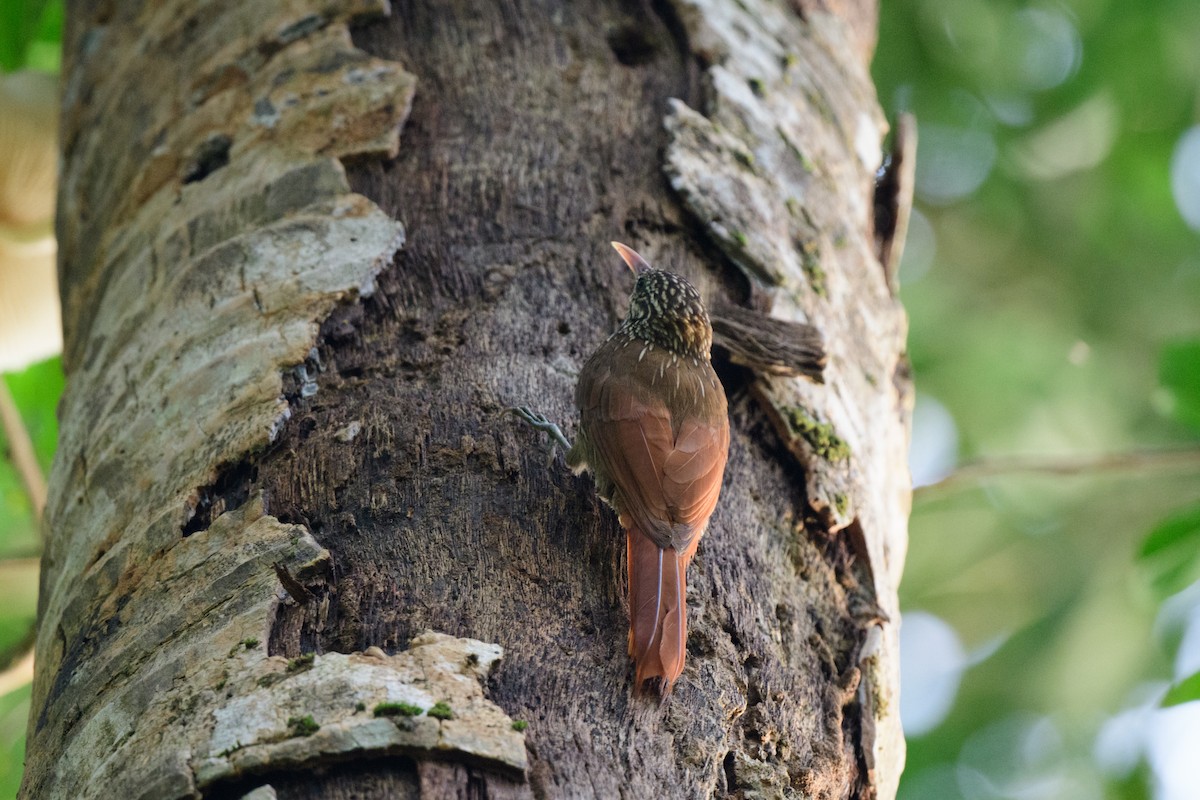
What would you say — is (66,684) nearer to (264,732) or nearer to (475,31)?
(264,732)

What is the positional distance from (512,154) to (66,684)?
1.33 meters

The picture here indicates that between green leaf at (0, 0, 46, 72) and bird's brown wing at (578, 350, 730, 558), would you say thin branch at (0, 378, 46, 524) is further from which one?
bird's brown wing at (578, 350, 730, 558)

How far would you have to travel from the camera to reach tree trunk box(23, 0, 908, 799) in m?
1.75

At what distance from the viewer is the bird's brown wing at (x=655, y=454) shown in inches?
88.2

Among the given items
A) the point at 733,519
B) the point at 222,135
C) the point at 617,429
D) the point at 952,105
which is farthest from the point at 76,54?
the point at 952,105

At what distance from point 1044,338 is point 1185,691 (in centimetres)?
388

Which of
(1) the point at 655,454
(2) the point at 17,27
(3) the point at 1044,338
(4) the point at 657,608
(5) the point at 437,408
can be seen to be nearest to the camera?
(4) the point at 657,608

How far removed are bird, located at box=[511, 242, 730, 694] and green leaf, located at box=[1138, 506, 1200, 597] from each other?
1328 millimetres

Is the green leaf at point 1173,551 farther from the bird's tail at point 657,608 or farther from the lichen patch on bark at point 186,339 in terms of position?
the lichen patch on bark at point 186,339

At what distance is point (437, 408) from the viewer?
2.17 m

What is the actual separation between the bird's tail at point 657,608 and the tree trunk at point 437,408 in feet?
0.13

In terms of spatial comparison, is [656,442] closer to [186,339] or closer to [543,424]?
[543,424]

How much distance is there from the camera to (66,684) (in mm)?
1979

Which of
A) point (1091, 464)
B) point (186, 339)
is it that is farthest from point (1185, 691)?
point (186, 339)
